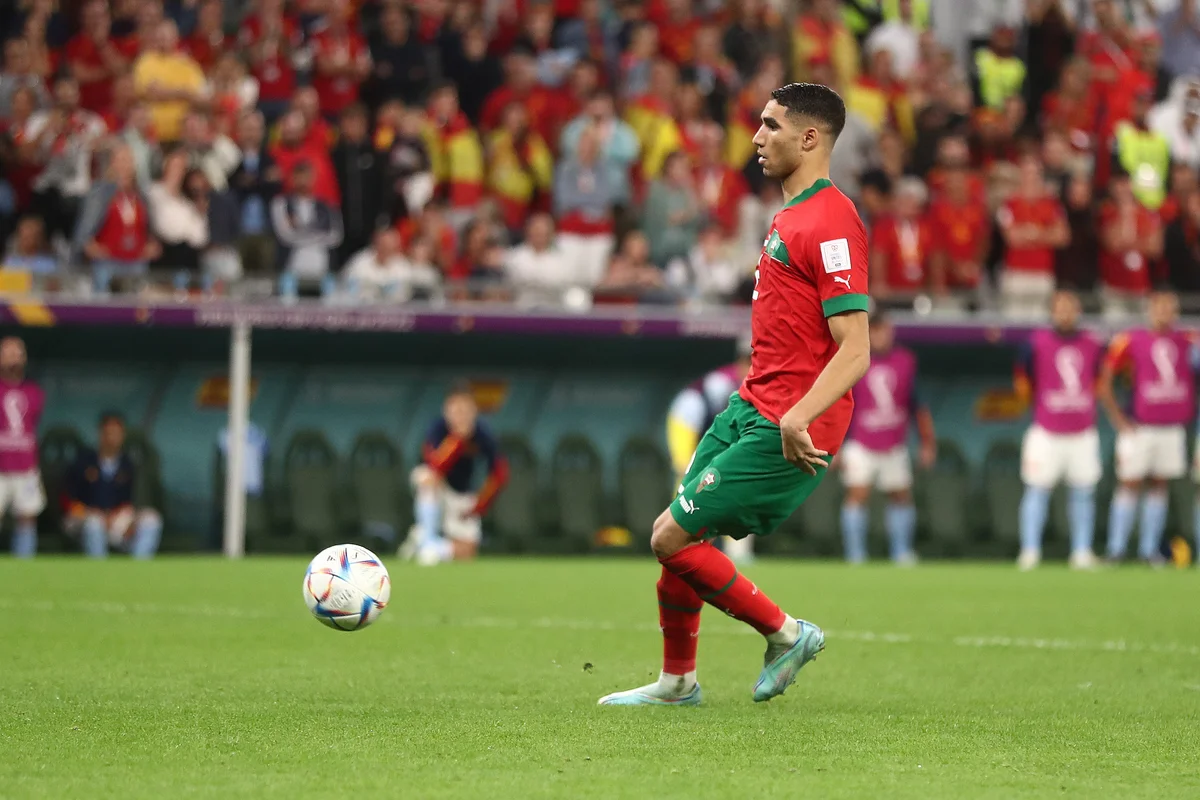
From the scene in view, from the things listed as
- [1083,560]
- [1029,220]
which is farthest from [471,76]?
[1083,560]

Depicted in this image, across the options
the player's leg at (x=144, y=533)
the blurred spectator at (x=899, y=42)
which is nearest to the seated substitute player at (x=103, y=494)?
the player's leg at (x=144, y=533)

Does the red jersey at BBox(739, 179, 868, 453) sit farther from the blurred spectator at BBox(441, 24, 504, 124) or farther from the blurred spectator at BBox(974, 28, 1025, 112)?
the blurred spectator at BBox(974, 28, 1025, 112)

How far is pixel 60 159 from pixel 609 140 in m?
5.11

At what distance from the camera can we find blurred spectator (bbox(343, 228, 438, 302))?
16109 millimetres

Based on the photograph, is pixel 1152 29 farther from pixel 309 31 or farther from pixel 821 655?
pixel 821 655

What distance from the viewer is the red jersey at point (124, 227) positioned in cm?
1555

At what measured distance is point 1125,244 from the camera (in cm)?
1811

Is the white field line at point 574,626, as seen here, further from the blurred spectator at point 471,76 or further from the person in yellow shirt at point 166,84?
the blurred spectator at point 471,76

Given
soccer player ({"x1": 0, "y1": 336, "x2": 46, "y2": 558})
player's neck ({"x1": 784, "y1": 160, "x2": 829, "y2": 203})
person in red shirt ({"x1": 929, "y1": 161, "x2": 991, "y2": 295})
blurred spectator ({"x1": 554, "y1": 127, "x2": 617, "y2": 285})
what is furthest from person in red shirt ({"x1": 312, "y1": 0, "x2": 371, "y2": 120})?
player's neck ({"x1": 784, "y1": 160, "x2": 829, "y2": 203})

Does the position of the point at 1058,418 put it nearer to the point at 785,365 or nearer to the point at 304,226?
the point at 304,226

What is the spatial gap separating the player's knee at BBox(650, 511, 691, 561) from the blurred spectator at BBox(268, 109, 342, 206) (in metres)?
10.8

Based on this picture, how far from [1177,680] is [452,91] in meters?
11.4

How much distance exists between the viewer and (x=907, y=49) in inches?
820

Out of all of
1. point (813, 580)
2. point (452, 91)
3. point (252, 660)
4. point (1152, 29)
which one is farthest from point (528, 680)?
point (1152, 29)
